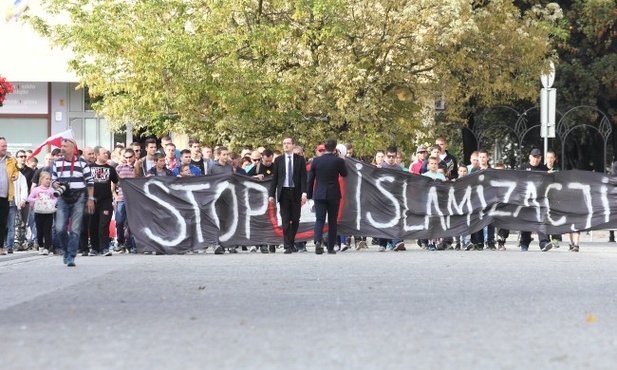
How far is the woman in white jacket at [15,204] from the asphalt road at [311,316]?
18.9 ft


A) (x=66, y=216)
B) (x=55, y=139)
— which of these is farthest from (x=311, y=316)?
(x=55, y=139)

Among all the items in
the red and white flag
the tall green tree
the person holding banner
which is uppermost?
the tall green tree

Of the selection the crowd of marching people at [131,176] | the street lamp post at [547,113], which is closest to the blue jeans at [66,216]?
the crowd of marching people at [131,176]

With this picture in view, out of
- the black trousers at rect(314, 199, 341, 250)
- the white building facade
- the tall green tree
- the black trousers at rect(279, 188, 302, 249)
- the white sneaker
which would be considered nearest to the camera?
the black trousers at rect(314, 199, 341, 250)

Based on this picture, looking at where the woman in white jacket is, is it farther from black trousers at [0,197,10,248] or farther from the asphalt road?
the asphalt road

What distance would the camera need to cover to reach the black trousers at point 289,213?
22766mm

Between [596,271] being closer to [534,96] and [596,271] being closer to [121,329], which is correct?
[121,329]

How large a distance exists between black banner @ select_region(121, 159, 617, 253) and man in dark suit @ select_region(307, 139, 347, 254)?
1.18 metres

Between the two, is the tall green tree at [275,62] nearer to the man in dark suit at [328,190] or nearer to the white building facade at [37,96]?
the man in dark suit at [328,190]

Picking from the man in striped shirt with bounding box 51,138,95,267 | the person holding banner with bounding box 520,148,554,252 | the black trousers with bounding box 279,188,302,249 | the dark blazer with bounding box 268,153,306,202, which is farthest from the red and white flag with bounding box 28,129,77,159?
the person holding banner with bounding box 520,148,554,252

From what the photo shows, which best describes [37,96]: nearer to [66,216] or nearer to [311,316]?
[66,216]

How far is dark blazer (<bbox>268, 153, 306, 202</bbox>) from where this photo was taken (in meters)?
22.8

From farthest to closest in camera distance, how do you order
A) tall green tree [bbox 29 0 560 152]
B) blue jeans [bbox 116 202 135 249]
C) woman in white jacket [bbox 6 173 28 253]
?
tall green tree [bbox 29 0 560 152], woman in white jacket [bbox 6 173 28 253], blue jeans [bbox 116 202 135 249]

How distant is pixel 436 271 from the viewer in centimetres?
1695
